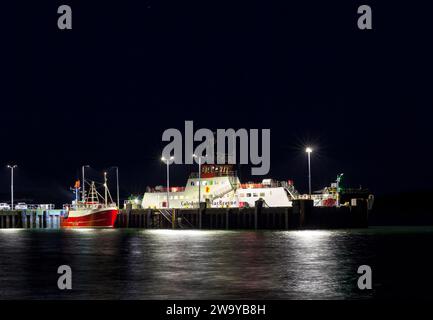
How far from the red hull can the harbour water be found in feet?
154

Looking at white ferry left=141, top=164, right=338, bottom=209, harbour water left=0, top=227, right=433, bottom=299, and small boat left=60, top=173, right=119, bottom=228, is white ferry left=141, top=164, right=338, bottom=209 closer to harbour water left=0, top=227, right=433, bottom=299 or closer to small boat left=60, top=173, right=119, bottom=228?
small boat left=60, top=173, right=119, bottom=228

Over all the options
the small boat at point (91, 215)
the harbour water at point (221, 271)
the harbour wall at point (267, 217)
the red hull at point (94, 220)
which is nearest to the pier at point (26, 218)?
the small boat at point (91, 215)

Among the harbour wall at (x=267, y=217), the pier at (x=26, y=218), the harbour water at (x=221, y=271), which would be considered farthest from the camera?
A: the pier at (x=26, y=218)

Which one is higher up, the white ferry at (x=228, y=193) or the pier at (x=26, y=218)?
the white ferry at (x=228, y=193)

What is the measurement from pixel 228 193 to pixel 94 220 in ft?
81.5

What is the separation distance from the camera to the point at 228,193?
3647 inches

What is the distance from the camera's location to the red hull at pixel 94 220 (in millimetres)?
103000

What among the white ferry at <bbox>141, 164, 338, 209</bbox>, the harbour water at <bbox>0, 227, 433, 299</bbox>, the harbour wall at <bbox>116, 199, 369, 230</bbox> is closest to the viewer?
the harbour water at <bbox>0, 227, 433, 299</bbox>

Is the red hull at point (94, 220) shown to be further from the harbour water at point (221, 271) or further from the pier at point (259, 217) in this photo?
the harbour water at point (221, 271)

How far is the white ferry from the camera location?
8850 cm

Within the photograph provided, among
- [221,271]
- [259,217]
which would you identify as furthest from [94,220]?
[221,271]

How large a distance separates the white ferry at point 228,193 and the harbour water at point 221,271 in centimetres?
3255

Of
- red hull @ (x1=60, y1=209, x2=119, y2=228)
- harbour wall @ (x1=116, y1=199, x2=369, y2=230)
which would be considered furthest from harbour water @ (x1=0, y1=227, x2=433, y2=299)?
red hull @ (x1=60, y1=209, x2=119, y2=228)

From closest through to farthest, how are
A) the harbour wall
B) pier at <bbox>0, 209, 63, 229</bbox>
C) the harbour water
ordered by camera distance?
Result: the harbour water, the harbour wall, pier at <bbox>0, 209, 63, 229</bbox>
